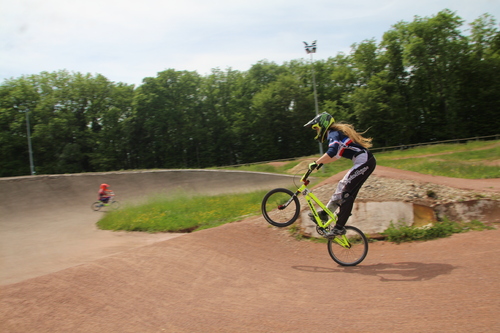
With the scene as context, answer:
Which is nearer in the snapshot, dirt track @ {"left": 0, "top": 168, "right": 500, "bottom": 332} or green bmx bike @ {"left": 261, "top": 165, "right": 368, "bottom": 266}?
dirt track @ {"left": 0, "top": 168, "right": 500, "bottom": 332}

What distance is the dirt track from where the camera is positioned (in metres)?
4.34

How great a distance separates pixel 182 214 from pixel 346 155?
810 centimetres

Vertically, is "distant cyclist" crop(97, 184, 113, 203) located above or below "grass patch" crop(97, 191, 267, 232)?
above

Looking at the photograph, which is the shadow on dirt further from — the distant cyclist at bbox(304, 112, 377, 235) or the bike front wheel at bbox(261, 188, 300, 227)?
the bike front wheel at bbox(261, 188, 300, 227)

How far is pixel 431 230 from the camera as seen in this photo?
779 cm

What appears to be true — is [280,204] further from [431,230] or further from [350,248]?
[431,230]

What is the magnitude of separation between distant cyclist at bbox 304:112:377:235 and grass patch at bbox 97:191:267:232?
15.8 feet

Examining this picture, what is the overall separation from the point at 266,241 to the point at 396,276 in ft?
10.8

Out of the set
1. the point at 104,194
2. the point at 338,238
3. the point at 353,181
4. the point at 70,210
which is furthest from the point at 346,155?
the point at 70,210

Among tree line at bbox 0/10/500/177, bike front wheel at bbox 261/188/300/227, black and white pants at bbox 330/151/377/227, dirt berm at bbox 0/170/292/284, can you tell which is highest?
tree line at bbox 0/10/500/177

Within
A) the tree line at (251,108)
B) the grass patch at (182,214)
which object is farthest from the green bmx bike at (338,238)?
the tree line at (251,108)

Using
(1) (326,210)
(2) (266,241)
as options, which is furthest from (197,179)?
(1) (326,210)

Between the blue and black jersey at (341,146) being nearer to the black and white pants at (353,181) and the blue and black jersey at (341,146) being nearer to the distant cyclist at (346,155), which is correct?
the distant cyclist at (346,155)

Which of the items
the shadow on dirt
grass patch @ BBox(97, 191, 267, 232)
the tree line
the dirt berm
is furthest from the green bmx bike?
the tree line
